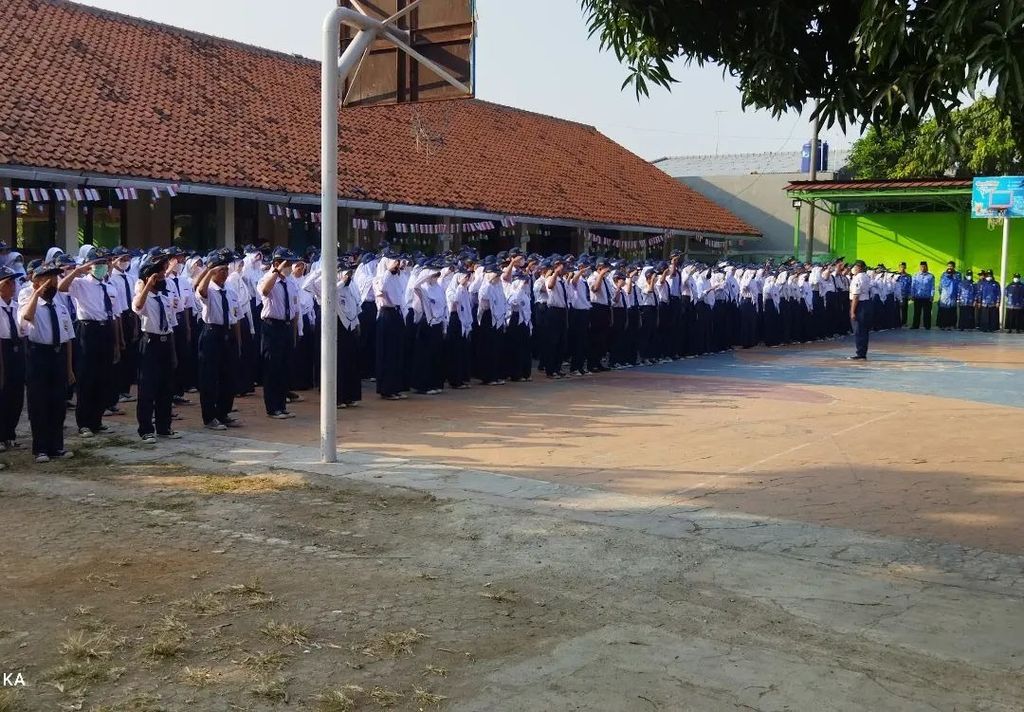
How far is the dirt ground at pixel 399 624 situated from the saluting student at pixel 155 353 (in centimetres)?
293

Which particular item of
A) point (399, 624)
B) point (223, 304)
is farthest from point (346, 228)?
point (399, 624)

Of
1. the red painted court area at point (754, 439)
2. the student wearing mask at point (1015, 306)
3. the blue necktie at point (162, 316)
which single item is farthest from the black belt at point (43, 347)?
the student wearing mask at point (1015, 306)

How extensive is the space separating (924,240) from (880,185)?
145 inches

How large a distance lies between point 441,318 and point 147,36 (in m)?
13.7

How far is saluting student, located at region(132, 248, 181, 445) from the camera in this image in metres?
10.4

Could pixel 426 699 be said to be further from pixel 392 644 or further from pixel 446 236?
pixel 446 236

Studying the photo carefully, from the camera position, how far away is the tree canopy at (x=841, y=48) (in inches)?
168

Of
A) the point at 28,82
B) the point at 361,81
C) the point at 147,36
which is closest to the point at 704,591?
the point at 361,81

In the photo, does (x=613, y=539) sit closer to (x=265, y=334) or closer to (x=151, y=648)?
(x=151, y=648)

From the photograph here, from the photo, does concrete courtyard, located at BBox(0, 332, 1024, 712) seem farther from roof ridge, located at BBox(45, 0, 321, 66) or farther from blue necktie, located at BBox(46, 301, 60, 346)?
roof ridge, located at BBox(45, 0, 321, 66)

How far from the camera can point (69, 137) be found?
17.8m

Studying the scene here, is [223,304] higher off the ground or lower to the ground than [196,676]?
higher

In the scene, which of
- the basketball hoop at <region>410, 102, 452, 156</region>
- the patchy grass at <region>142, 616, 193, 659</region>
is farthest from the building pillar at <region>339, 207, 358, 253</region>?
the patchy grass at <region>142, 616, 193, 659</region>

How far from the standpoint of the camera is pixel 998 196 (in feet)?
92.1
